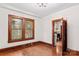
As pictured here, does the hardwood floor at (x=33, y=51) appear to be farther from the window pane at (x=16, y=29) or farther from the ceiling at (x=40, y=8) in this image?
the ceiling at (x=40, y=8)

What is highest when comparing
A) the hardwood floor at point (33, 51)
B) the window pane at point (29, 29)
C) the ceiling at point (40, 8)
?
the ceiling at point (40, 8)

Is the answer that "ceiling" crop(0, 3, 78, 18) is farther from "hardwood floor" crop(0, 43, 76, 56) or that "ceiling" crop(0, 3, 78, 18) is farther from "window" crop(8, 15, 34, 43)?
"hardwood floor" crop(0, 43, 76, 56)

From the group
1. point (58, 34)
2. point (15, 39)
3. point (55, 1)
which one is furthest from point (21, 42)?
point (55, 1)

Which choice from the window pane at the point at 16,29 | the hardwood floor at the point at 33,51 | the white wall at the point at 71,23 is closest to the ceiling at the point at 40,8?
the white wall at the point at 71,23

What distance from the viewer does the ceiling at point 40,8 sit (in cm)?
84

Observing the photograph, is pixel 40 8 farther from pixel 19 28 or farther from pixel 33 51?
pixel 33 51

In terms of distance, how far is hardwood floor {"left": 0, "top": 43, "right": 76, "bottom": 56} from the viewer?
35.0 inches

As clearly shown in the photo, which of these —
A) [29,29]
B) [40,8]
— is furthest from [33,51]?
[40,8]

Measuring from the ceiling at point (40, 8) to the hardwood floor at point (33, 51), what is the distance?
43 centimetres

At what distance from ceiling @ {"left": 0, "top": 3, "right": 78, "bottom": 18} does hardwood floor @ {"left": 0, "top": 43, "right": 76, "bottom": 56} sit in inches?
16.9

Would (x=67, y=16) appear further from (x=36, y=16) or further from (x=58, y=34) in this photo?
(x=36, y=16)

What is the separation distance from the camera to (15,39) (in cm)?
93

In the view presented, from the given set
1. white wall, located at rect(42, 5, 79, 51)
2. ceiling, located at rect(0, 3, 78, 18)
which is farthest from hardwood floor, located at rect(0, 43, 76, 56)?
ceiling, located at rect(0, 3, 78, 18)

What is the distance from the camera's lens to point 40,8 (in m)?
0.91
